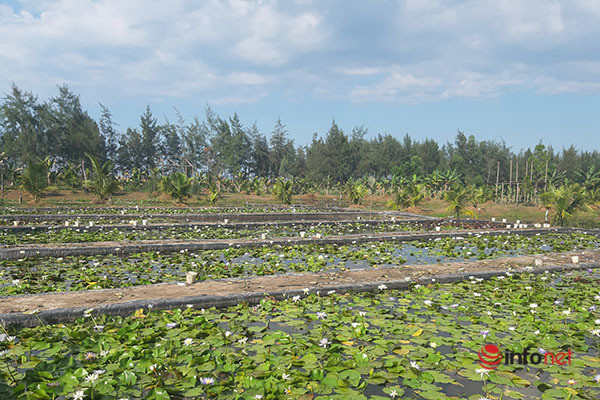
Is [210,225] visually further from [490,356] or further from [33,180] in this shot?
[33,180]

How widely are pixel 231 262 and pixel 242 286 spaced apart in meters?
1.98

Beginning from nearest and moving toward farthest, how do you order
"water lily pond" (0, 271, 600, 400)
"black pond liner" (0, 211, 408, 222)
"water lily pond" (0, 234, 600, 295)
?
"water lily pond" (0, 271, 600, 400) → "water lily pond" (0, 234, 600, 295) → "black pond liner" (0, 211, 408, 222)

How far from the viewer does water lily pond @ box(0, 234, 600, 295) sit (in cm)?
540

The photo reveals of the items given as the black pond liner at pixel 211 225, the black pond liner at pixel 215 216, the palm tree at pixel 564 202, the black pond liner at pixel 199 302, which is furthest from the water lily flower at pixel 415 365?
the palm tree at pixel 564 202

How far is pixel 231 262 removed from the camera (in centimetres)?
688

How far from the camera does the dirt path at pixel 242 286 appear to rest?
164 inches

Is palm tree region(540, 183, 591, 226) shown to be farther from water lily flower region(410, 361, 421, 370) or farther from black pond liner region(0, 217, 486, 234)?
water lily flower region(410, 361, 421, 370)

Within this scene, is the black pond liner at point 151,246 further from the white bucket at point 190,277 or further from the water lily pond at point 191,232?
the white bucket at point 190,277

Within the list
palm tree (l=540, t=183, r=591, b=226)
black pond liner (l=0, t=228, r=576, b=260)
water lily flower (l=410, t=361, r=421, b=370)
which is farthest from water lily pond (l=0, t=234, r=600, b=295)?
palm tree (l=540, t=183, r=591, b=226)

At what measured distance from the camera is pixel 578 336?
139 inches

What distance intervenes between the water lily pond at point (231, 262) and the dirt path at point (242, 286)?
55 cm

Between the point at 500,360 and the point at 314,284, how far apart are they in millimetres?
2434

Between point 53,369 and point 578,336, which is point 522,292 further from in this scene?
point 53,369

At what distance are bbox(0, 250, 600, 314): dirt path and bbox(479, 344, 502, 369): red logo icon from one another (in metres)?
2.16
